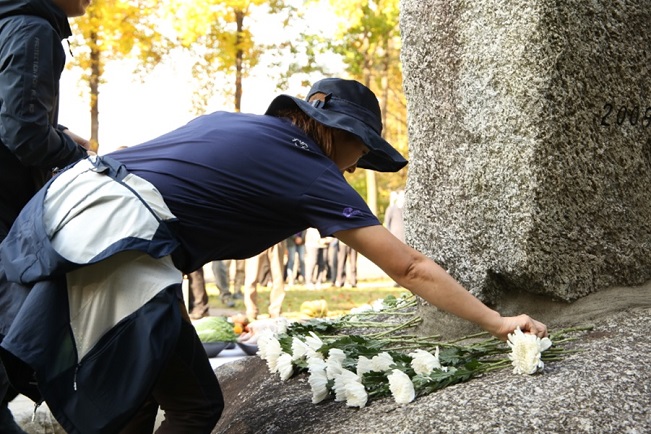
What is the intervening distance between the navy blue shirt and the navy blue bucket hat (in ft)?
0.54

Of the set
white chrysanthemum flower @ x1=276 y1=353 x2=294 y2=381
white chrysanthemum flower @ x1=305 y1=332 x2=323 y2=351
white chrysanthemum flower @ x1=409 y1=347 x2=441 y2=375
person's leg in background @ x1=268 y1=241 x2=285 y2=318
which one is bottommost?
person's leg in background @ x1=268 y1=241 x2=285 y2=318

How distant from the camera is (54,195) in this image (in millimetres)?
2523

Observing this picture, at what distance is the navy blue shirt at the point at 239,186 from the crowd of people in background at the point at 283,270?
6.60m

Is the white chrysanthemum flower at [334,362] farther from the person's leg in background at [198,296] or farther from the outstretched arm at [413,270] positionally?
the person's leg in background at [198,296]

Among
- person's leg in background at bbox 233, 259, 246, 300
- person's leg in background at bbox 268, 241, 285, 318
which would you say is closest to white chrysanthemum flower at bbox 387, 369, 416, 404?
person's leg in background at bbox 268, 241, 285, 318

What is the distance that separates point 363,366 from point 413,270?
540mm

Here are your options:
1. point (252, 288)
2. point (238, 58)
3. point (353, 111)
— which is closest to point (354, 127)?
point (353, 111)

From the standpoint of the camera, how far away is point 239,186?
2605 millimetres

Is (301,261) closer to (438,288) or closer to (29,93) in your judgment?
(29,93)

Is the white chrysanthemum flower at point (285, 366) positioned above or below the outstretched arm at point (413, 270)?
below

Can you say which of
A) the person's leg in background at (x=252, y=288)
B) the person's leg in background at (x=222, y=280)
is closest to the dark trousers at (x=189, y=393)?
the person's leg in background at (x=252, y=288)

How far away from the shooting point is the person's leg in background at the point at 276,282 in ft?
30.6

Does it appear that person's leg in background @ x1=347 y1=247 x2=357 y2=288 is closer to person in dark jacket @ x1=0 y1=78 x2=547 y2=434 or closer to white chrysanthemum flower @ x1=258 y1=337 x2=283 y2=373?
white chrysanthemum flower @ x1=258 y1=337 x2=283 y2=373

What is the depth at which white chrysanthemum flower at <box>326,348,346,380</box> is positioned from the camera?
10.1 ft
